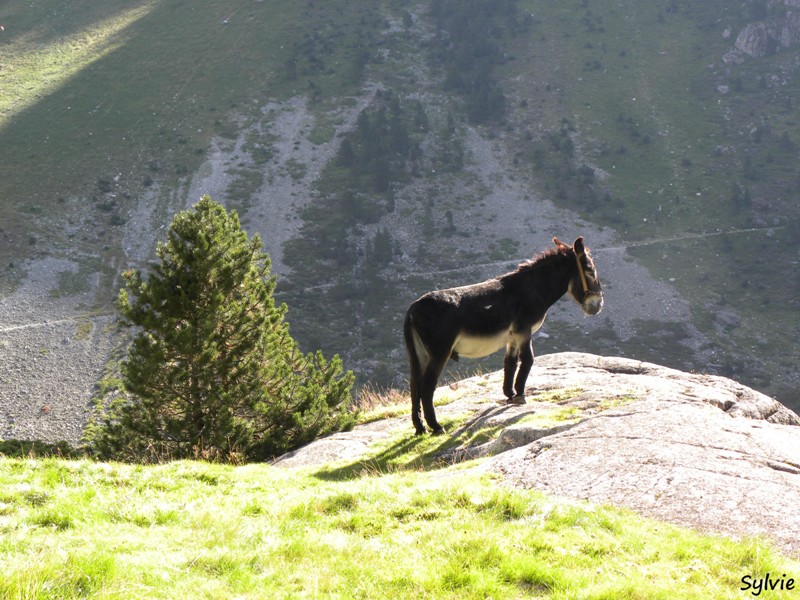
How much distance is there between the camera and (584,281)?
55.3 ft

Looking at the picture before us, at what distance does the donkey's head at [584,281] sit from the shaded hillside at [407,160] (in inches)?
1864

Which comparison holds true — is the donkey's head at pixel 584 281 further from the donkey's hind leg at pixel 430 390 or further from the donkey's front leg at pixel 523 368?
the donkey's hind leg at pixel 430 390

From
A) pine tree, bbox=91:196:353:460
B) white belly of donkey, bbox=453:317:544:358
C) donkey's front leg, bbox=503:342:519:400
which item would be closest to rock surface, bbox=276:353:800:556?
donkey's front leg, bbox=503:342:519:400

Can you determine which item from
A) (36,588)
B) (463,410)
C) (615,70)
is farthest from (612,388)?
(615,70)

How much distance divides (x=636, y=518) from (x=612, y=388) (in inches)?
282

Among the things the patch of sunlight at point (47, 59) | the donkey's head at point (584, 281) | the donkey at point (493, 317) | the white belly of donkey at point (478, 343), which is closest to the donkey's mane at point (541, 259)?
the donkey at point (493, 317)

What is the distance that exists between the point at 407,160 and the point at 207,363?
86.7 metres

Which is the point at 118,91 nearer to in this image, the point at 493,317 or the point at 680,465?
the point at 493,317

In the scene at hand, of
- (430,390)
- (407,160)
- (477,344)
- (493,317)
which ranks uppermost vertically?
(407,160)

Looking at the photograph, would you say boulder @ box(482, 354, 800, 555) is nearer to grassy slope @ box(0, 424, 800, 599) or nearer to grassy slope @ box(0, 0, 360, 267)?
grassy slope @ box(0, 424, 800, 599)

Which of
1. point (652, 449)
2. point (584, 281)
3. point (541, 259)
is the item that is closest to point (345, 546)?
point (652, 449)

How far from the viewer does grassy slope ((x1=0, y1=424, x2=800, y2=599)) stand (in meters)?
6.38

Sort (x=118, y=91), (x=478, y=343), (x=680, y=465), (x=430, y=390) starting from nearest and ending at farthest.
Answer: (x=680, y=465), (x=430, y=390), (x=478, y=343), (x=118, y=91)

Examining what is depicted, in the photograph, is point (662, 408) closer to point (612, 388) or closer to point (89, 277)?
point (612, 388)
